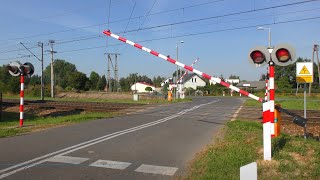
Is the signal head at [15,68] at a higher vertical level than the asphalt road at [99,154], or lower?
higher

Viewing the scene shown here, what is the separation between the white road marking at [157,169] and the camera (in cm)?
715

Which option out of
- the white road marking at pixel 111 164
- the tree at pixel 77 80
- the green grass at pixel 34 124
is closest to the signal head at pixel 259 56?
the white road marking at pixel 111 164

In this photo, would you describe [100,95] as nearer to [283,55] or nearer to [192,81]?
[283,55]

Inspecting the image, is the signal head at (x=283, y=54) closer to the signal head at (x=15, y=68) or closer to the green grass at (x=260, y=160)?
the green grass at (x=260, y=160)

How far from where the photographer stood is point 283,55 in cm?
766

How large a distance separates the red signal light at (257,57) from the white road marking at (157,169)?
9.31 feet

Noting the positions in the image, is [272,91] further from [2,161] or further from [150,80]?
[150,80]

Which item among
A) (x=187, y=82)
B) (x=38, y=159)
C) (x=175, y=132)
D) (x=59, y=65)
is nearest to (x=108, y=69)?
(x=187, y=82)

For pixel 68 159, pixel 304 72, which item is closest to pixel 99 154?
pixel 68 159

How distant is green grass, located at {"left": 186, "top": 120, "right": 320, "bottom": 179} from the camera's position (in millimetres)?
6660

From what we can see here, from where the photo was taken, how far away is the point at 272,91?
803cm

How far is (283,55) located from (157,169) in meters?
3.43

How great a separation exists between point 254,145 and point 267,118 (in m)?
2.00

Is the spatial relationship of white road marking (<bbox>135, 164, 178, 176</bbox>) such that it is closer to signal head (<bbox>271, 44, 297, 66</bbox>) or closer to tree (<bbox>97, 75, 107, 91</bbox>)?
signal head (<bbox>271, 44, 297, 66</bbox>)
